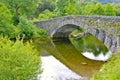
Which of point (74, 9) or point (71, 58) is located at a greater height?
point (74, 9)

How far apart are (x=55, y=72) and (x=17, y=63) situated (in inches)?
402

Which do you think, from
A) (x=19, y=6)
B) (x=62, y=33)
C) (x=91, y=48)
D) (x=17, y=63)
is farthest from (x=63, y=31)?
(x=17, y=63)

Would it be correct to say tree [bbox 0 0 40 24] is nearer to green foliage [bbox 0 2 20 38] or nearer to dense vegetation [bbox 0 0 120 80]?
dense vegetation [bbox 0 0 120 80]

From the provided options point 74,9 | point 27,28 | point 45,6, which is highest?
point 74,9

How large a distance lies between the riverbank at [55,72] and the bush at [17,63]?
5.57 metres

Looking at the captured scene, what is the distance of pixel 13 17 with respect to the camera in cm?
5878

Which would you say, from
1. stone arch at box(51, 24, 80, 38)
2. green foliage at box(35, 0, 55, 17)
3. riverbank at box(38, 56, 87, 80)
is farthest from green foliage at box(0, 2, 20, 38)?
green foliage at box(35, 0, 55, 17)

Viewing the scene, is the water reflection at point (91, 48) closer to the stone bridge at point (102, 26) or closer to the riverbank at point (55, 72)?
the stone bridge at point (102, 26)

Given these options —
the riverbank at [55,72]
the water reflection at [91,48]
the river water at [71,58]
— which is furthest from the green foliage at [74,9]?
the riverbank at [55,72]

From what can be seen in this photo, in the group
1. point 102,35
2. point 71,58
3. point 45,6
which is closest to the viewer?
point 102,35

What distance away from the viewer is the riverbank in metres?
30.1

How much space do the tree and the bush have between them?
1408 inches

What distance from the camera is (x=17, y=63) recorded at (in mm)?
22656

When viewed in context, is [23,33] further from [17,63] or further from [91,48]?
[17,63]
